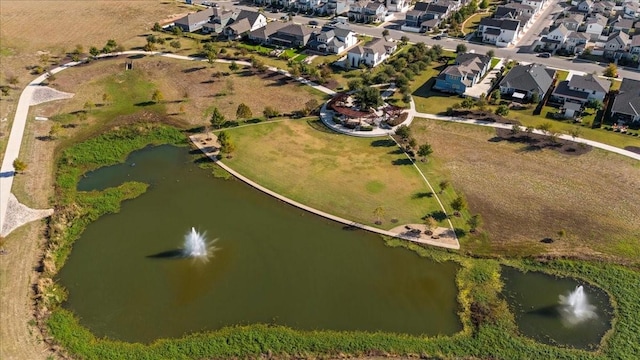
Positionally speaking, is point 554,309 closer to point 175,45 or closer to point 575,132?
point 575,132

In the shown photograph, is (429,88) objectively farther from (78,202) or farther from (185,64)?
(78,202)

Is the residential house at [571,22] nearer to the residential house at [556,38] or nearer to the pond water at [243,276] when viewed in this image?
the residential house at [556,38]

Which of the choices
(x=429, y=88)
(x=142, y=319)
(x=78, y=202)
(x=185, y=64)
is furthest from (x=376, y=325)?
(x=185, y=64)

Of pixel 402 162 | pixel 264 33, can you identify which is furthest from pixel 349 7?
A: pixel 402 162

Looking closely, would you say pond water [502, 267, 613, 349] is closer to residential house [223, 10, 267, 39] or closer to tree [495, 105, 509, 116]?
tree [495, 105, 509, 116]

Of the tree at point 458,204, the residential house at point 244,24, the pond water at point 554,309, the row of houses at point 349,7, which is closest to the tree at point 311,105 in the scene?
the tree at point 458,204
